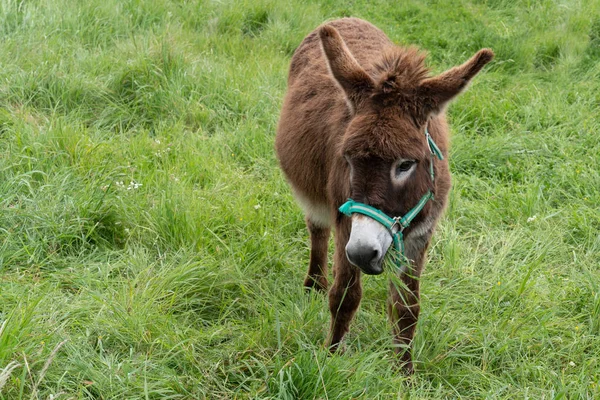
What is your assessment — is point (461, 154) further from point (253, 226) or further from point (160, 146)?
point (160, 146)

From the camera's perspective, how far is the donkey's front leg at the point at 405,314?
3.17 metres

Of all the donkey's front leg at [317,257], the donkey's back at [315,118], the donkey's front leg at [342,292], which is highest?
the donkey's back at [315,118]

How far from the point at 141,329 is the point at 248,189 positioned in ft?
5.57

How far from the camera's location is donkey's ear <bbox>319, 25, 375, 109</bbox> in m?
2.71

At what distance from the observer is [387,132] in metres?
2.51

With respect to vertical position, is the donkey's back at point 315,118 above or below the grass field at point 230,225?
above

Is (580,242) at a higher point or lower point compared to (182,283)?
lower

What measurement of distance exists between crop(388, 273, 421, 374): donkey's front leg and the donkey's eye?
2.43 ft

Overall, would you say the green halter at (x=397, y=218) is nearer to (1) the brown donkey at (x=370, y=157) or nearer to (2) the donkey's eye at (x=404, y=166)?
(1) the brown donkey at (x=370, y=157)

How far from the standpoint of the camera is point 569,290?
146 inches

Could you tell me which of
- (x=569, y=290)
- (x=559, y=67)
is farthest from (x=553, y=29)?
(x=569, y=290)

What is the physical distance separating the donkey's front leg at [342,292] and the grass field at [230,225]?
0.10m

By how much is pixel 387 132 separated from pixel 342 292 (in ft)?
3.13

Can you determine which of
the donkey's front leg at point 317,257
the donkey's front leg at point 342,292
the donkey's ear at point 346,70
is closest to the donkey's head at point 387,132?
the donkey's ear at point 346,70
